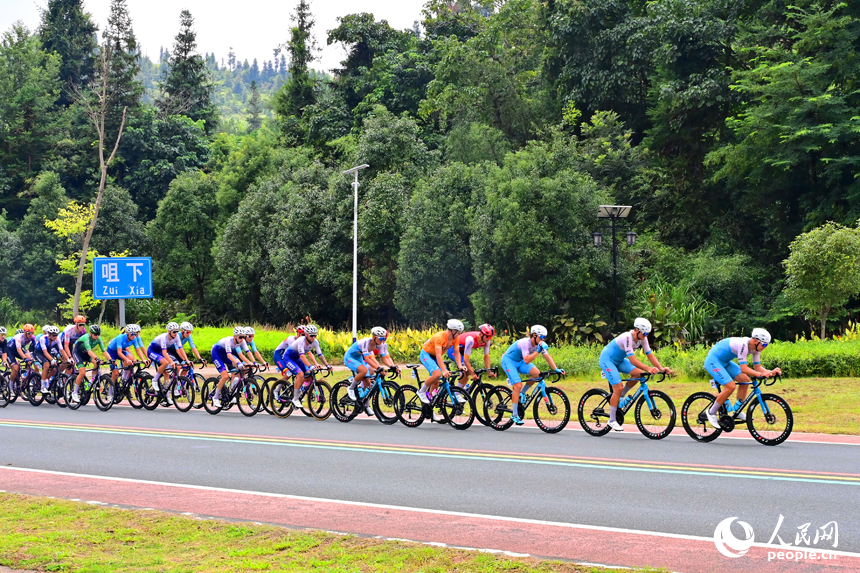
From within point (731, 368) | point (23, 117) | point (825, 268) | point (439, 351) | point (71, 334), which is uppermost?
point (23, 117)

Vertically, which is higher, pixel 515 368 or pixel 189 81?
pixel 189 81

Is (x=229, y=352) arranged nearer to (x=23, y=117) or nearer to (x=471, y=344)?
(x=471, y=344)

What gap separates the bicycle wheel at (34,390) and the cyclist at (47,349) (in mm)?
483

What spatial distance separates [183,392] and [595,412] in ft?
34.4

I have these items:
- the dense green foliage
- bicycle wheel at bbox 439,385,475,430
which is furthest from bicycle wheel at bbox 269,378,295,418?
the dense green foliage

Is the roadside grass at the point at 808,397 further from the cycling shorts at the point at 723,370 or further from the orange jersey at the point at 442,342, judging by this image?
the orange jersey at the point at 442,342

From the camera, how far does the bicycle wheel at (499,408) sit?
628 inches

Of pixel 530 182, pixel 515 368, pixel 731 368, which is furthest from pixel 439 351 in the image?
pixel 530 182

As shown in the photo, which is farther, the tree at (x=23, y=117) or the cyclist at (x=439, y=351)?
the tree at (x=23, y=117)

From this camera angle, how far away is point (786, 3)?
40094 mm

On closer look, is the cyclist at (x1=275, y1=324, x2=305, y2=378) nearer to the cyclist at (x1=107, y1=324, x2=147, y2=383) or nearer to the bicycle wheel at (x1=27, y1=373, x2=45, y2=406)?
the cyclist at (x1=107, y1=324, x2=147, y2=383)

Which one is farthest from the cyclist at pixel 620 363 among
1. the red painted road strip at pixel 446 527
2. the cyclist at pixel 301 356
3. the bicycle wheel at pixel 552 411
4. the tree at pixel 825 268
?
the tree at pixel 825 268

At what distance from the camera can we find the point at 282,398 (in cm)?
1880

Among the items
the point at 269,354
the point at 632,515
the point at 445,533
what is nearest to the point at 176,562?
the point at 445,533
